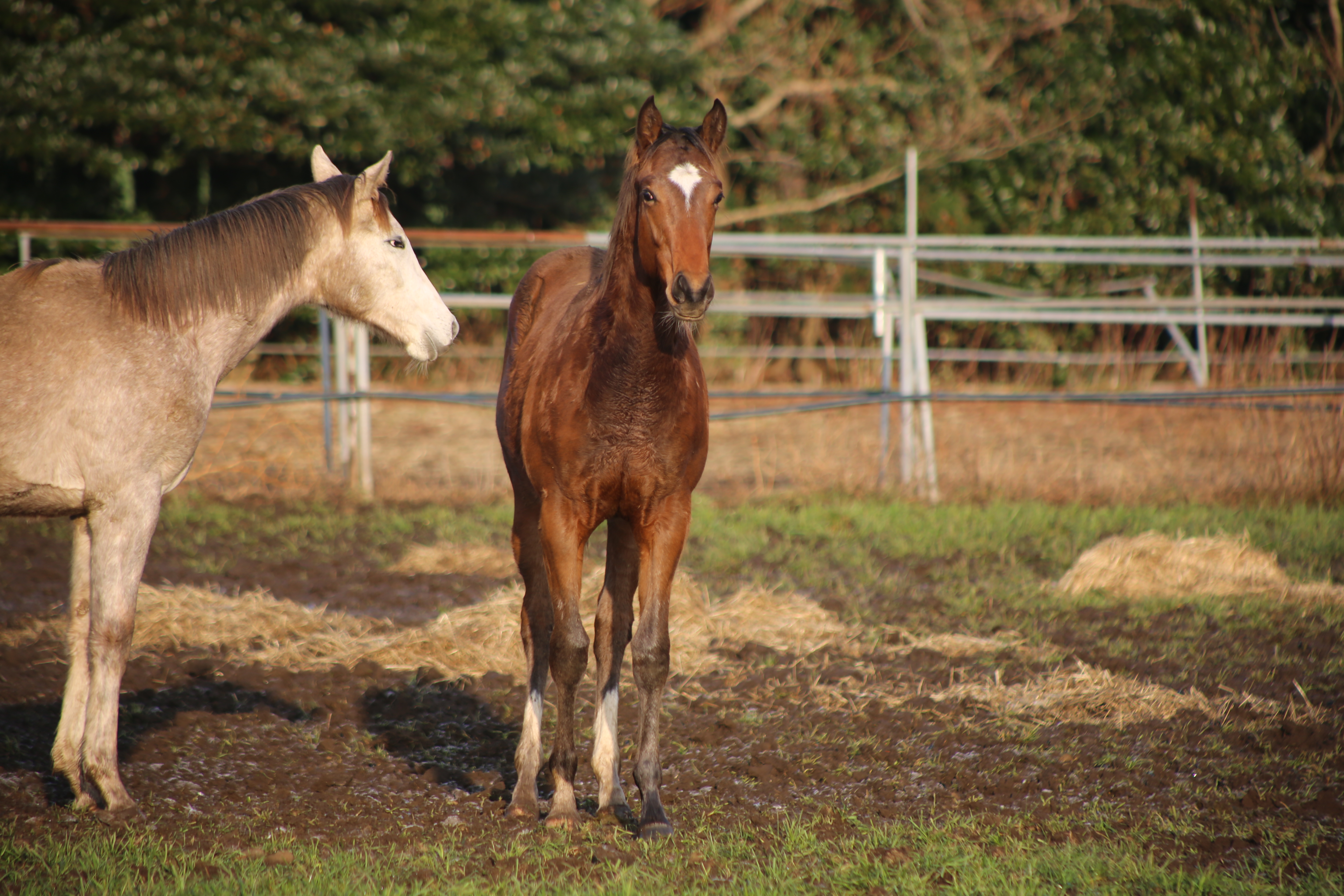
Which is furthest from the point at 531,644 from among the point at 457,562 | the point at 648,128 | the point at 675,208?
the point at 457,562

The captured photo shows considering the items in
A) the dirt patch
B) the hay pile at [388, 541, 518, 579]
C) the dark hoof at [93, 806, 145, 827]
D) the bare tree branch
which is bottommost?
the dark hoof at [93, 806, 145, 827]

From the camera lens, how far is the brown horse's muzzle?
2662mm

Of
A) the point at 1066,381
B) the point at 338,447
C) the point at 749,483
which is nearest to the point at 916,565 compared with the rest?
the point at 749,483

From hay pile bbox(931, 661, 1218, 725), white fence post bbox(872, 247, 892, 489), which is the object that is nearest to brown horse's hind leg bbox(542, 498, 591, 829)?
hay pile bbox(931, 661, 1218, 725)

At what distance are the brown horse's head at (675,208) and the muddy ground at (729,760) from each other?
1522 mm

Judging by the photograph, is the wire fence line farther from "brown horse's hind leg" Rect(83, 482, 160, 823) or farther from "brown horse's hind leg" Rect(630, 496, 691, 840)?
"brown horse's hind leg" Rect(83, 482, 160, 823)

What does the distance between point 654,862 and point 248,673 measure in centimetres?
239

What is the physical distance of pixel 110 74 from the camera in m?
10.1

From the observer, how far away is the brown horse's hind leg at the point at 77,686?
10.4 feet

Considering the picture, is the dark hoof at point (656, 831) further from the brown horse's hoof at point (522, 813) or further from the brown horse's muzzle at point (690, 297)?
the brown horse's muzzle at point (690, 297)

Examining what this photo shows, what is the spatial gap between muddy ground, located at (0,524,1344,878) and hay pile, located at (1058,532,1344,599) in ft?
2.23

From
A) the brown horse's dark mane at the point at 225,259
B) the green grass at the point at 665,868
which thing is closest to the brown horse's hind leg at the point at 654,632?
the green grass at the point at 665,868

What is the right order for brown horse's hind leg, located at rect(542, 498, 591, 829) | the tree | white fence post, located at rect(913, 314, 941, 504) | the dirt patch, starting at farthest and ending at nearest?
the tree < white fence post, located at rect(913, 314, 941, 504) < the dirt patch < brown horse's hind leg, located at rect(542, 498, 591, 829)

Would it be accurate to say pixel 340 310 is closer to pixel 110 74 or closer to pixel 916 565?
pixel 916 565
